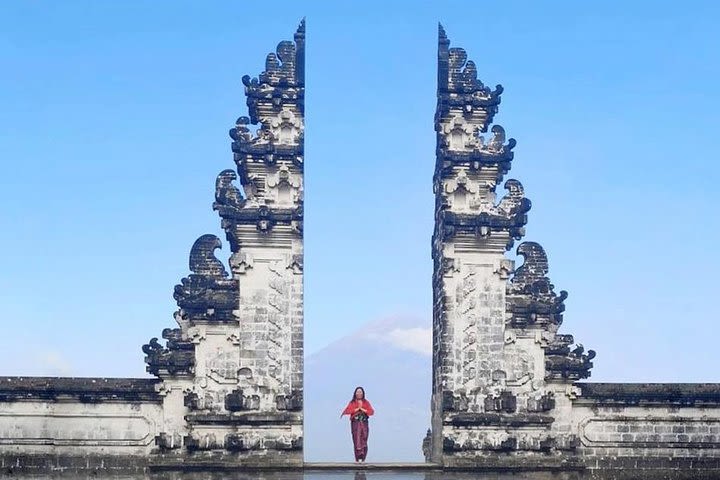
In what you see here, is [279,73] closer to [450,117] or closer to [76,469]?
[450,117]

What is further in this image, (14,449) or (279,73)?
(279,73)

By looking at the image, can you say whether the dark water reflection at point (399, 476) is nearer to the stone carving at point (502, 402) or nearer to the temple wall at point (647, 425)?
the temple wall at point (647, 425)

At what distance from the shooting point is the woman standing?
71.9 ft

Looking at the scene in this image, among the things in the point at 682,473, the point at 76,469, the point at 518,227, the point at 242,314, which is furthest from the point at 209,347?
the point at 682,473

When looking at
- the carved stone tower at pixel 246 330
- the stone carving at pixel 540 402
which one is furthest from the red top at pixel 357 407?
the stone carving at pixel 540 402

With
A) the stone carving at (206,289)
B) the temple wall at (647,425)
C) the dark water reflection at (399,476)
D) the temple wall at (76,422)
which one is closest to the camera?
the dark water reflection at (399,476)

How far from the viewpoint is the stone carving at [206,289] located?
21.8 meters

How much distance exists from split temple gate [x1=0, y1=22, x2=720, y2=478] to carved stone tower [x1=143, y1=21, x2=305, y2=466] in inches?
1.0

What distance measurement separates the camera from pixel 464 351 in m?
22.2

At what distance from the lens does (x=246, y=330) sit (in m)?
21.9

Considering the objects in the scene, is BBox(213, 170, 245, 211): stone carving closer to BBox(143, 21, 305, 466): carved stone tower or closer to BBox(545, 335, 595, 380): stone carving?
BBox(143, 21, 305, 466): carved stone tower

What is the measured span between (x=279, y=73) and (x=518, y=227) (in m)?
5.43

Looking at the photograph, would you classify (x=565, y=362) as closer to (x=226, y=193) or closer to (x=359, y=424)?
(x=359, y=424)

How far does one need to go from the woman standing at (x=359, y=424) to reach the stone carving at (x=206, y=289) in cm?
272
